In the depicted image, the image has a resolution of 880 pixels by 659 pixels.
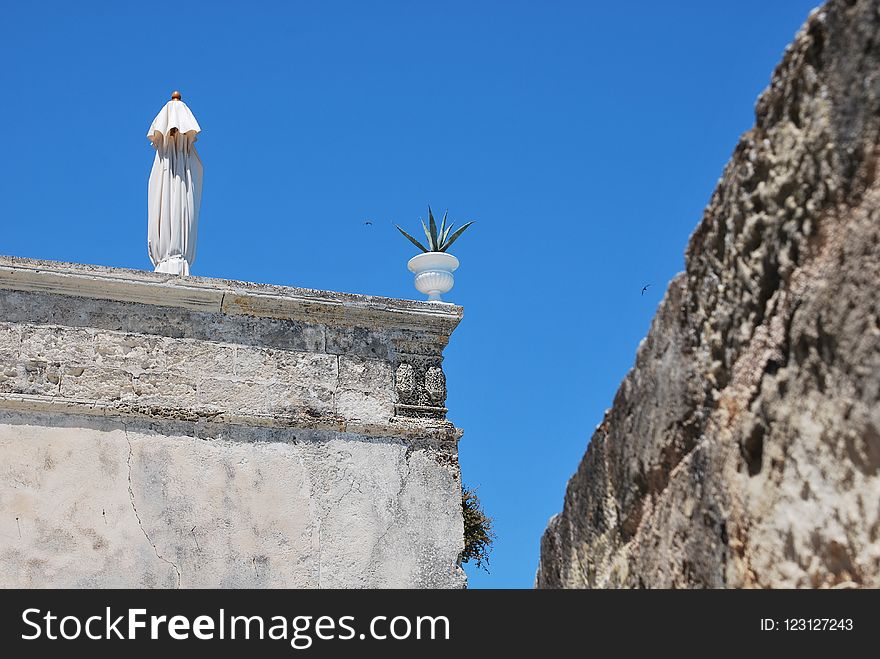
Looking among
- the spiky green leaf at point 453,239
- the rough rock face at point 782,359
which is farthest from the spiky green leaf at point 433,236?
the rough rock face at point 782,359

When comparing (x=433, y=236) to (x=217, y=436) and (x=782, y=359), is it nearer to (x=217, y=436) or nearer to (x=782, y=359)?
(x=217, y=436)

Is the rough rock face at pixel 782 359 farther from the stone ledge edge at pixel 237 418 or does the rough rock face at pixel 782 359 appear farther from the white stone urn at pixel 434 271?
the white stone urn at pixel 434 271

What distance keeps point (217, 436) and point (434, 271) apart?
184cm

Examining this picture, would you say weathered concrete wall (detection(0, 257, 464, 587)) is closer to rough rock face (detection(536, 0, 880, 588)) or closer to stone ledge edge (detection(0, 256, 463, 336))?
stone ledge edge (detection(0, 256, 463, 336))

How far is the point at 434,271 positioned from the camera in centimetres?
765

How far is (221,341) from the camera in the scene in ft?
22.1

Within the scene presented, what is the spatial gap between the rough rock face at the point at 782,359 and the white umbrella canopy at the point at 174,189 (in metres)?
5.57

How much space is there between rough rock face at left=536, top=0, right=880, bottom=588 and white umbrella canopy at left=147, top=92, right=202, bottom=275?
219 inches

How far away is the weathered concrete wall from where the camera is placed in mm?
6277

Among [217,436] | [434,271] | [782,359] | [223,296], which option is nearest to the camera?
[782,359]

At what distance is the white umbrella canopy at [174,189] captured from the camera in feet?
24.7

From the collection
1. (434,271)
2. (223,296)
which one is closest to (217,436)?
(223,296)
